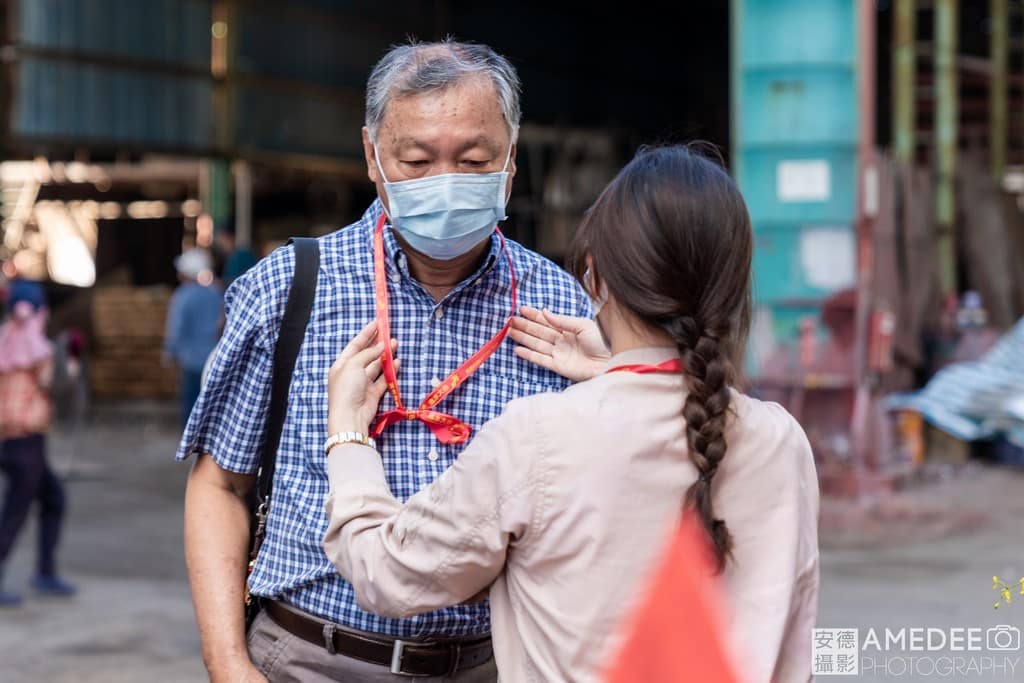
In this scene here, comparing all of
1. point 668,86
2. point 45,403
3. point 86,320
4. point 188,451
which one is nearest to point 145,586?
point 45,403

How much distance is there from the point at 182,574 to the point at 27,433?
3.83 feet

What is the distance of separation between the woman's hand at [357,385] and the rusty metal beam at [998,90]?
561 inches

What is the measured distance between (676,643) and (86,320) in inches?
613

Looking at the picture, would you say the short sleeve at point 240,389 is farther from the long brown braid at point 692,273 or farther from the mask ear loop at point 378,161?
the long brown braid at point 692,273

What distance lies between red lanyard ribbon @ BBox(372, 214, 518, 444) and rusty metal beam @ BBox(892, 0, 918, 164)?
10861mm

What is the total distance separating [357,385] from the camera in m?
2.26

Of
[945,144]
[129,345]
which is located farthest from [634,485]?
[129,345]

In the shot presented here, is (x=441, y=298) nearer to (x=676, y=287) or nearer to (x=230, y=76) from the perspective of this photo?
(x=676, y=287)

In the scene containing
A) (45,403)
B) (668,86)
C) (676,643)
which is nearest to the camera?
(676,643)

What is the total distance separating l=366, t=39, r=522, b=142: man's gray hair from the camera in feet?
7.77

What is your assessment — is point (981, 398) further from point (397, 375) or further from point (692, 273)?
point (692, 273)

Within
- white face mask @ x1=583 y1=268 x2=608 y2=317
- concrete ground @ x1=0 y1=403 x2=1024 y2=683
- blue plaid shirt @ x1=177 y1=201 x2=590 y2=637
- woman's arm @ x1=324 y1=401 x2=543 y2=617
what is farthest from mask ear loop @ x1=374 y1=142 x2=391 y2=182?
concrete ground @ x1=0 y1=403 x2=1024 y2=683

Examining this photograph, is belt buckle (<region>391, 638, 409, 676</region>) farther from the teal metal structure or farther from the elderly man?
the teal metal structure

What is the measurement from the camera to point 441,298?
2.52m
